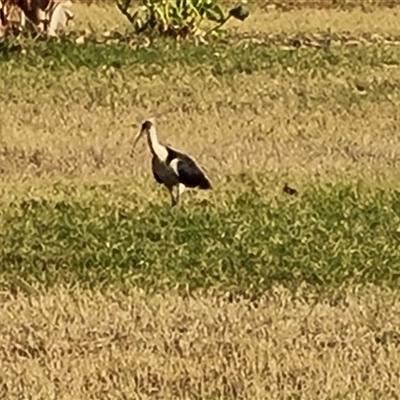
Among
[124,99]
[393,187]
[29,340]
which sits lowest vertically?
[124,99]

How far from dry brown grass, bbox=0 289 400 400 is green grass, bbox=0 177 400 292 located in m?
0.45

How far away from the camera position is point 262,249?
10344 millimetres

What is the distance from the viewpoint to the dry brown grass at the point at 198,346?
23.8 feet

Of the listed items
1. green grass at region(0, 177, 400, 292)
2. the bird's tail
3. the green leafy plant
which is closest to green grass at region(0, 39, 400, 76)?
the green leafy plant

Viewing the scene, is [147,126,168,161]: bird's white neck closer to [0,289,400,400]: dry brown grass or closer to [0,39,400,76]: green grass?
[0,289,400,400]: dry brown grass

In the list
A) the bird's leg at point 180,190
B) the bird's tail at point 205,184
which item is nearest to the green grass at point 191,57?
the bird's leg at point 180,190

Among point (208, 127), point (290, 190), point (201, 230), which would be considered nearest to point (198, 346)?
point (201, 230)

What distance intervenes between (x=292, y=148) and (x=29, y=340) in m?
7.44

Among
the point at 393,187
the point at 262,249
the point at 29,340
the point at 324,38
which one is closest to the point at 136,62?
the point at 324,38

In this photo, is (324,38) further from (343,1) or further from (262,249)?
(262,249)

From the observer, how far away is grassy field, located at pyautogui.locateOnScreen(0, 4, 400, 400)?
25.2 feet

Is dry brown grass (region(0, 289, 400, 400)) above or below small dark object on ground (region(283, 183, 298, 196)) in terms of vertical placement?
above

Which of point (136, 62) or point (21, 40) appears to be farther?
point (21, 40)

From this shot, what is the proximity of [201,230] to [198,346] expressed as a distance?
296cm
